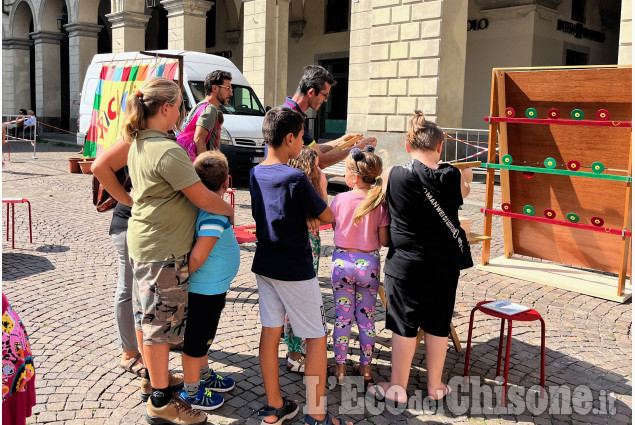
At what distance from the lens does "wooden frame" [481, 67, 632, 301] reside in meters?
5.64

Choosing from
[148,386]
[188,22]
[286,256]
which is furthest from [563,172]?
[188,22]

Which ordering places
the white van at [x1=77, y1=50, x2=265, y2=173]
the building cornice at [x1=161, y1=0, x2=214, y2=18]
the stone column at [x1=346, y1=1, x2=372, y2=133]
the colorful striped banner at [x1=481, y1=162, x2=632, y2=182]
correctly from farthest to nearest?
the building cornice at [x1=161, y1=0, x2=214, y2=18] → the stone column at [x1=346, y1=1, x2=372, y2=133] → the white van at [x1=77, y1=50, x2=265, y2=173] → the colorful striped banner at [x1=481, y1=162, x2=632, y2=182]

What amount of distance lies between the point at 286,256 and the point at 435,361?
1.22m

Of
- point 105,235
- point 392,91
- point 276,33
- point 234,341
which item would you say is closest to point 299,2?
point 276,33

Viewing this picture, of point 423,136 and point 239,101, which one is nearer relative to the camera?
point 423,136

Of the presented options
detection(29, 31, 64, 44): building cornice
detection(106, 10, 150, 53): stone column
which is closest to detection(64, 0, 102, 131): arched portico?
detection(29, 31, 64, 44): building cornice

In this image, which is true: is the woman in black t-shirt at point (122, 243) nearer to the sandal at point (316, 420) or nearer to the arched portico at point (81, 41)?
the sandal at point (316, 420)

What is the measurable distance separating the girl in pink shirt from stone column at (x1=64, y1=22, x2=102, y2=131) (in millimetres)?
24873

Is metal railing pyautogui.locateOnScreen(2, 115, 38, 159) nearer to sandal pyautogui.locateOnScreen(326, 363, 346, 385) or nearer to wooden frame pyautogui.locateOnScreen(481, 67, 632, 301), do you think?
wooden frame pyautogui.locateOnScreen(481, 67, 632, 301)

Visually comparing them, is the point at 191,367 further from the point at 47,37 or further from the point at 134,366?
the point at 47,37

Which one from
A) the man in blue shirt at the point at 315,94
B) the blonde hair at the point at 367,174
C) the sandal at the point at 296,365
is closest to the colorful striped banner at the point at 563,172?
the man in blue shirt at the point at 315,94

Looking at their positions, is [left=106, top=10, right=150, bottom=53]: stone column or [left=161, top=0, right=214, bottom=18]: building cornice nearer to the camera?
[left=161, top=0, right=214, bottom=18]: building cornice

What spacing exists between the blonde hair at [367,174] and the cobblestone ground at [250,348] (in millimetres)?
1170

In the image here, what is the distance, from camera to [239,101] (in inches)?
565
